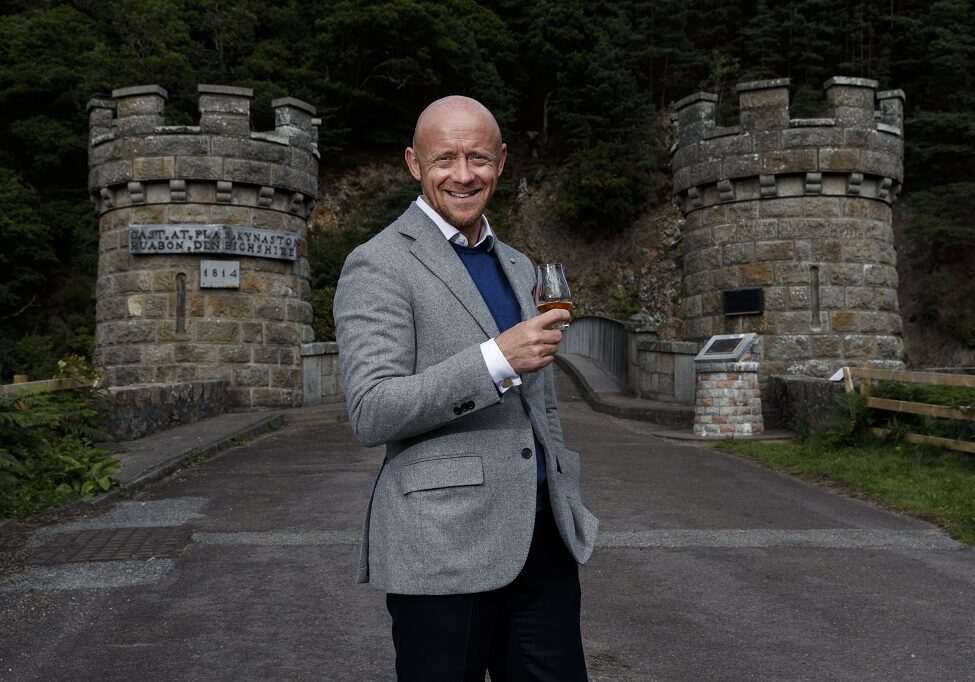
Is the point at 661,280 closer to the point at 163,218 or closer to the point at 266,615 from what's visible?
the point at 163,218

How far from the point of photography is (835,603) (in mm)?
5367

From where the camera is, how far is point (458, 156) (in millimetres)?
2434

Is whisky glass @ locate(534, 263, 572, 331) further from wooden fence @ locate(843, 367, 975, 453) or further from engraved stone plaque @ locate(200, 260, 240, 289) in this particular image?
engraved stone plaque @ locate(200, 260, 240, 289)

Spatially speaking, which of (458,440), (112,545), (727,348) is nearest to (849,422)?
(727,348)

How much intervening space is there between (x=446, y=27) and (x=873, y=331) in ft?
99.6

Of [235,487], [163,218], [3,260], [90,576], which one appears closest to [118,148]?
[163,218]

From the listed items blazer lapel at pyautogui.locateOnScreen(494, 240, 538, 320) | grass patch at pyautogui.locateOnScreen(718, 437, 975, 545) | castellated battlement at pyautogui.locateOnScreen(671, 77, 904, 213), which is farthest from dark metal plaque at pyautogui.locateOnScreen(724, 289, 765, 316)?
blazer lapel at pyautogui.locateOnScreen(494, 240, 538, 320)

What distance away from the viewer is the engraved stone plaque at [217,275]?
55.7 feet

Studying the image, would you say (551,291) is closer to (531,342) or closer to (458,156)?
(531,342)

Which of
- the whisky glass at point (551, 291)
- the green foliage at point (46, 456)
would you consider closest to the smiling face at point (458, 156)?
the whisky glass at point (551, 291)

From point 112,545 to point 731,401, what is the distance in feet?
30.9

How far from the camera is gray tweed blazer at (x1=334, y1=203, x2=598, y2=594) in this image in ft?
7.06

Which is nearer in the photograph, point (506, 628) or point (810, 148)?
point (506, 628)

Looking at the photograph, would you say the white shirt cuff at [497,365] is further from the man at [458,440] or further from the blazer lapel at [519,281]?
the blazer lapel at [519,281]
